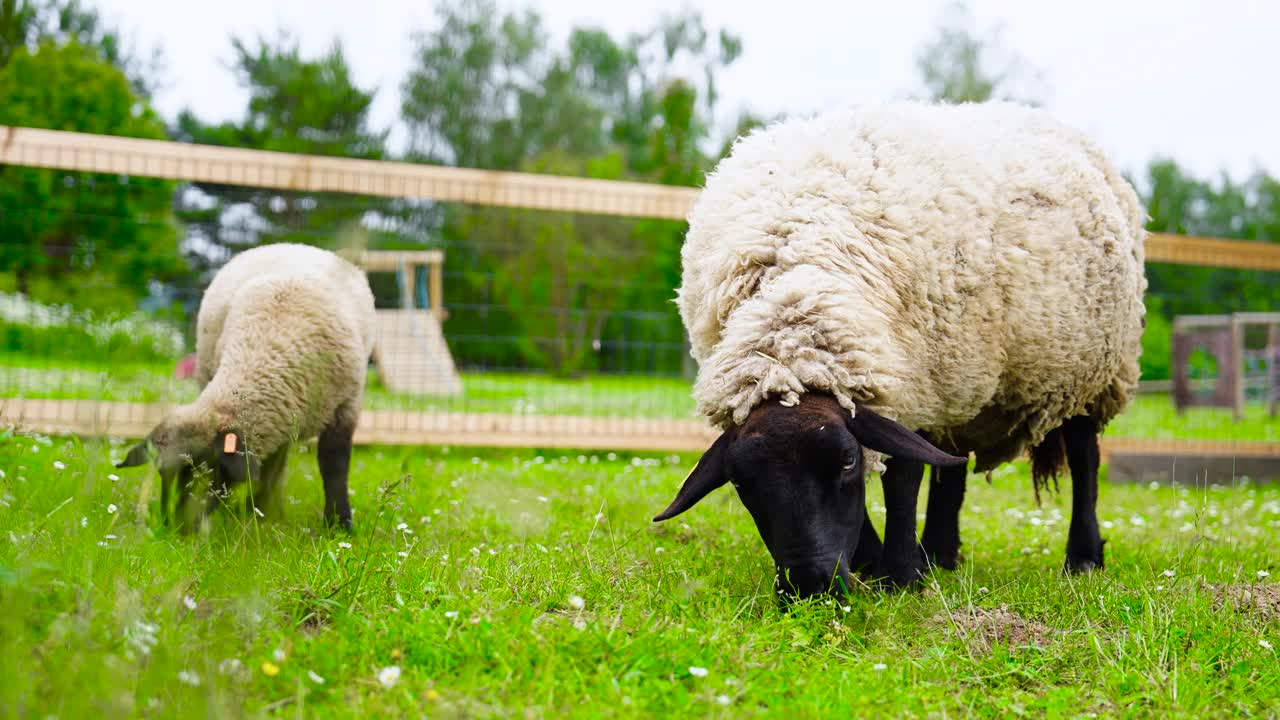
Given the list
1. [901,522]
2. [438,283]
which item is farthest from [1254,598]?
[438,283]

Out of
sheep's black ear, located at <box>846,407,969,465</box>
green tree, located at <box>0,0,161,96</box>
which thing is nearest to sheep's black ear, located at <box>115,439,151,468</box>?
sheep's black ear, located at <box>846,407,969,465</box>

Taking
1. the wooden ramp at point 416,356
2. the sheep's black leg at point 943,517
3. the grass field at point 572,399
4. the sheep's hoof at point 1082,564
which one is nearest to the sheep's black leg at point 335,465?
the sheep's black leg at point 943,517

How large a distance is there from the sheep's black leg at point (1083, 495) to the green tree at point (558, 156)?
12.4ft

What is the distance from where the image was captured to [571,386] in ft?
30.2

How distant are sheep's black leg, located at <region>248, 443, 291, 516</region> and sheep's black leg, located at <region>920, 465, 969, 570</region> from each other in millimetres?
3110

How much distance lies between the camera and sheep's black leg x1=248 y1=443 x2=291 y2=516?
452 centimetres

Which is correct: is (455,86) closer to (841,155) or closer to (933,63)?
(933,63)

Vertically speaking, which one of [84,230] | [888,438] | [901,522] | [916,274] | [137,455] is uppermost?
[84,230]

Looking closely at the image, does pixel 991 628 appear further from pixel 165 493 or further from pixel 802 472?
pixel 165 493

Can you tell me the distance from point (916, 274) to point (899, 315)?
19 cm

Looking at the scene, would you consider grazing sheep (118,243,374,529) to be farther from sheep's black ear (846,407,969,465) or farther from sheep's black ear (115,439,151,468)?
sheep's black ear (846,407,969,465)

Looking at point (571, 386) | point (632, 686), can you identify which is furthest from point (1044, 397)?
point (571, 386)

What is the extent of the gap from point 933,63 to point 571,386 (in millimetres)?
25549

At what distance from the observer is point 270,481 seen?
4.70 meters
